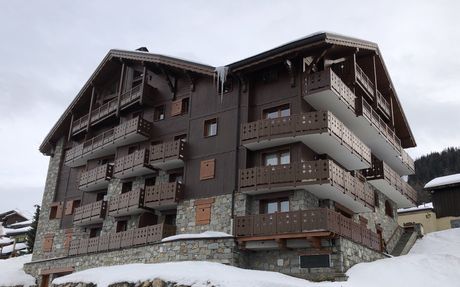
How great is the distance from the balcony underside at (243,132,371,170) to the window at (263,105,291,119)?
1.77 metres

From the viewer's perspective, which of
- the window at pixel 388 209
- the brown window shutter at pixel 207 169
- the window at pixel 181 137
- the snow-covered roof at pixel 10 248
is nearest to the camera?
the brown window shutter at pixel 207 169

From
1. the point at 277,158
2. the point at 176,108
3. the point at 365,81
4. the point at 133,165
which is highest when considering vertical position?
the point at 365,81

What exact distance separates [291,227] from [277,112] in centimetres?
698

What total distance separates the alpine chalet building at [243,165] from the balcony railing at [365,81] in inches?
5.1

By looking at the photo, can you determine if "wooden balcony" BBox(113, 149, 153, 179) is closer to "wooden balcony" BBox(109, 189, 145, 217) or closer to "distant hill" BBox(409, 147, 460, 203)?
"wooden balcony" BBox(109, 189, 145, 217)

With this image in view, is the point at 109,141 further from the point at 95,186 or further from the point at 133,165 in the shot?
the point at 133,165

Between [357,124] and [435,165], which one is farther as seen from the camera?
[435,165]

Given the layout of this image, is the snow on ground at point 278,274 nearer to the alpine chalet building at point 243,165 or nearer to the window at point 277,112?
the alpine chalet building at point 243,165

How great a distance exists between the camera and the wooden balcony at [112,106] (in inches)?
1267

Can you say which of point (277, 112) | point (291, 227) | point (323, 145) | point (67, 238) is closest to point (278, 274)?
point (291, 227)

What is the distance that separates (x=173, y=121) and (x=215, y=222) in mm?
8125

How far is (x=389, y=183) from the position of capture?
102 feet

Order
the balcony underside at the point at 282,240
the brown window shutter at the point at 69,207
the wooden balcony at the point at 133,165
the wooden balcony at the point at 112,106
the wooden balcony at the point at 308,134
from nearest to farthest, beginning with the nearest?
the balcony underside at the point at 282,240, the wooden balcony at the point at 308,134, the wooden balcony at the point at 133,165, the wooden balcony at the point at 112,106, the brown window shutter at the point at 69,207

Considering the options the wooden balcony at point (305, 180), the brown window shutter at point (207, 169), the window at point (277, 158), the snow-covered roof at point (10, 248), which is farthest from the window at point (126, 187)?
the snow-covered roof at point (10, 248)
